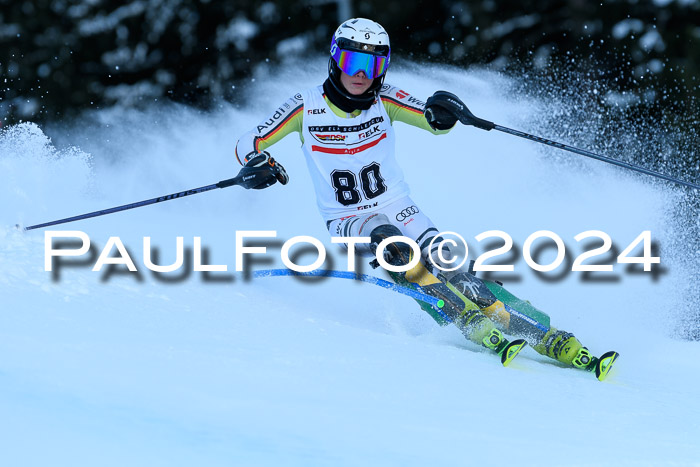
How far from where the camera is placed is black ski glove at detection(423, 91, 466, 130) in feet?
13.7

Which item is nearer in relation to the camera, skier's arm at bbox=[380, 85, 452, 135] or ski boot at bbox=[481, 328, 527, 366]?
ski boot at bbox=[481, 328, 527, 366]

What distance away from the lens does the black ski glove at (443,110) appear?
417 cm

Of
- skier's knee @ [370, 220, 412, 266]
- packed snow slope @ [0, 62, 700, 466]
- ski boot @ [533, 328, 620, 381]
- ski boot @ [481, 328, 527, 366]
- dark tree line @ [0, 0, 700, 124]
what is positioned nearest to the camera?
packed snow slope @ [0, 62, 700, 466]

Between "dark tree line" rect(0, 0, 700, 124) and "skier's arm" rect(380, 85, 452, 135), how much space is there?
8.90 m

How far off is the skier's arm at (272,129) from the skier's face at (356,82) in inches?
9.3

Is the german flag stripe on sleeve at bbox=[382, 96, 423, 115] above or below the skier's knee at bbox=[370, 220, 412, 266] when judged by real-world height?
above

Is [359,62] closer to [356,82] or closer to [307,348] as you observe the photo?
[356,82]

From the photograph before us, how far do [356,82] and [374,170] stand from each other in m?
0.43

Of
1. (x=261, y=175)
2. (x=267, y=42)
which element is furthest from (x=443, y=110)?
(x=267, y=42)

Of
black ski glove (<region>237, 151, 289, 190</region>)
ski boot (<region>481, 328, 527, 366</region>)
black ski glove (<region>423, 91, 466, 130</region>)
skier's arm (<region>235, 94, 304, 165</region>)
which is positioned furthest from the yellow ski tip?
skier's arm (<region>235, 94, 304, 165</region>)

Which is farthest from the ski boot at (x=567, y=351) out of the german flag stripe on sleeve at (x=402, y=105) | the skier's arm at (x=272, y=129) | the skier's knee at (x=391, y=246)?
the skier's arm at (x=272, y=129)

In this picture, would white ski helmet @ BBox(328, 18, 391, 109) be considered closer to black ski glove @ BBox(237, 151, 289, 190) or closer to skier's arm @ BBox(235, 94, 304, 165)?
skier's arm @ BBox(235, 94, 304, 165)

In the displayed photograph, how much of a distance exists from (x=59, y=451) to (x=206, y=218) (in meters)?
5.05

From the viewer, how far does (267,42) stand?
15.6 m
